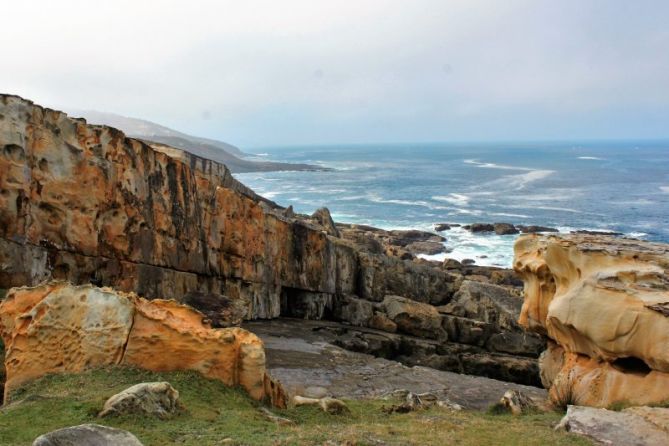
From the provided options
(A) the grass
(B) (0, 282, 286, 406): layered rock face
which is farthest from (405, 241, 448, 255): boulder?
(B) (0, 282, 286, 406): layered rock face

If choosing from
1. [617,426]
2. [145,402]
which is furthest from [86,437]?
[617,426]

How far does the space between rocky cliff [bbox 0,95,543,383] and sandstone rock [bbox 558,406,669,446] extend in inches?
514

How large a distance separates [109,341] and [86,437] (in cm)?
681

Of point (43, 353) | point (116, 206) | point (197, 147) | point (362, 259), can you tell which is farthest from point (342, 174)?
point (43, 353)

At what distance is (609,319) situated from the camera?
61.7 feet

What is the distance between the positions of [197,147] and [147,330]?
18353 cm

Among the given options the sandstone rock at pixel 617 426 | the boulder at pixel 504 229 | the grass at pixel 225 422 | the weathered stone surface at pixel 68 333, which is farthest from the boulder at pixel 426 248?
the weathered stone surface at pixel 68 333

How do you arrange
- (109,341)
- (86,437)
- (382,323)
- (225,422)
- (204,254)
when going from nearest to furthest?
(86,437) < (225,422) < (109,341) < (204,254) < (382,323)

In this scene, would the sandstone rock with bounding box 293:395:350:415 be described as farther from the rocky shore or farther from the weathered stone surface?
the weathered stone surface

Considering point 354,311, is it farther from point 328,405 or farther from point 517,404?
point 328,405

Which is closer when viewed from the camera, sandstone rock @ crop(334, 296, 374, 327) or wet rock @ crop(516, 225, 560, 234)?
sandstone rock @ crop(334, 296, 374, 327)

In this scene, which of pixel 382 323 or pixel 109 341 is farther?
pixel 382 323

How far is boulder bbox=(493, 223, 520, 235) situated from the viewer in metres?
78.9

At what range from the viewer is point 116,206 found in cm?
2627
